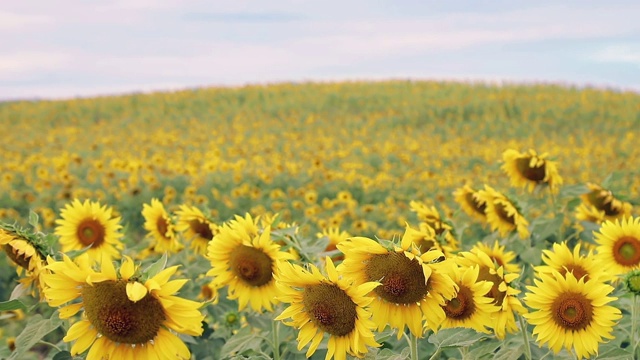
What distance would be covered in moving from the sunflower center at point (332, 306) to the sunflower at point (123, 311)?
254 millimetres

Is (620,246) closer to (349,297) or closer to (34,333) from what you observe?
(349,297)

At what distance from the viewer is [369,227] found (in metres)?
6.09

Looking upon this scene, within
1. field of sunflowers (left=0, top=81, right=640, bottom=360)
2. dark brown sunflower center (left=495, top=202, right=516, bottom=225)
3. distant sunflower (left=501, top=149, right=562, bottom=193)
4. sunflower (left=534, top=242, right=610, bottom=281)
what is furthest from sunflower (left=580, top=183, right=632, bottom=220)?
sunflower (left=534, top=242, right=610, bottom=281)

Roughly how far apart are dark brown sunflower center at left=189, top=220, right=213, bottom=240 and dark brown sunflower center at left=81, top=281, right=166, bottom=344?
4.59 feet

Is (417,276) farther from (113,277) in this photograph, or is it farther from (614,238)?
(614,238)

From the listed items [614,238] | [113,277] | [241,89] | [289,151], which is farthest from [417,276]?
[241,89]

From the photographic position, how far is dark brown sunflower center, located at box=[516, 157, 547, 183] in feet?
11.5

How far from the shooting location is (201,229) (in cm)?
299

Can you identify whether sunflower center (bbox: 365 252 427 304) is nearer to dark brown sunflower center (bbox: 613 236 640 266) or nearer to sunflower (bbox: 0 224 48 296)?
sunflower (bbox: 0 224 48 296)

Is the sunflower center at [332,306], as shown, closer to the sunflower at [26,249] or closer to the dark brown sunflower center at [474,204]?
the sunflower at [26,249]

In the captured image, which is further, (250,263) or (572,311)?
(250,263)

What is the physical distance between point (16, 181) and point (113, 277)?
305 inches

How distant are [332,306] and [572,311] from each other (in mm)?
684

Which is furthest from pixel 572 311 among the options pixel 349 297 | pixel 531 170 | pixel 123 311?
pixel 531 170
